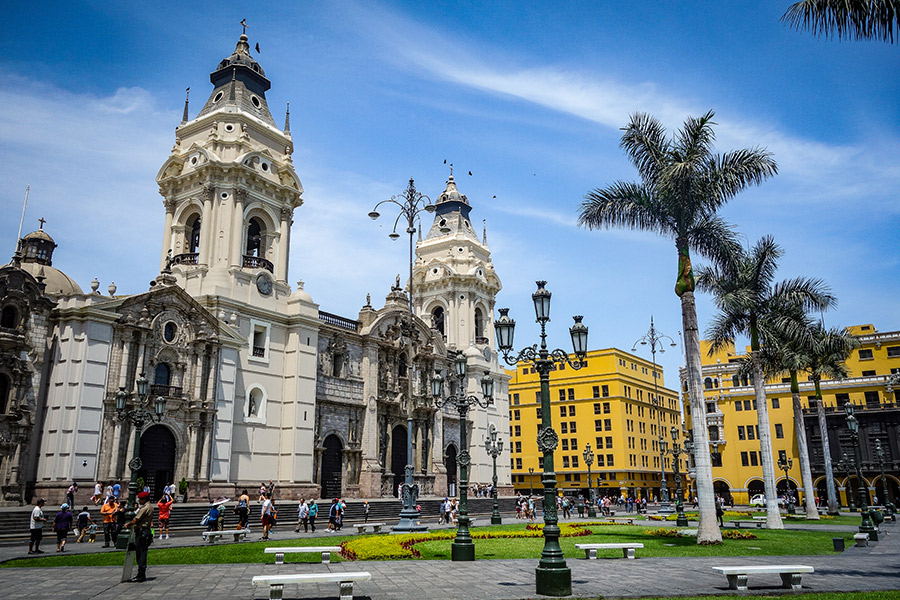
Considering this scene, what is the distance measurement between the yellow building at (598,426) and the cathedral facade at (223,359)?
2625 cm

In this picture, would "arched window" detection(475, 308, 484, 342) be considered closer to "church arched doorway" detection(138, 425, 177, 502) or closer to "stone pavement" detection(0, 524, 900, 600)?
"church arched doorway" detection(138, 425, 177, 502)

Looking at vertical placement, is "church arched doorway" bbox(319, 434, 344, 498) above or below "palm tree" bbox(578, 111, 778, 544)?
below

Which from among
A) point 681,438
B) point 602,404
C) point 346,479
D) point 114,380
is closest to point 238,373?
point 114,380

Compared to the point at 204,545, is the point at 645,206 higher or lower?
higher

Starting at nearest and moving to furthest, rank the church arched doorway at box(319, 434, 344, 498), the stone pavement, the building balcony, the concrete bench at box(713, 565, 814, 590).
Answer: the stone pavement, the concrete bench at box(713, 565, 814, 590), the building balcony, the church arched doorway at box(319, 434, 344, 498)

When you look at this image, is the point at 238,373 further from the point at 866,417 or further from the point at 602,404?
the point at 866,417

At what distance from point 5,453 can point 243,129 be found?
22.6 m

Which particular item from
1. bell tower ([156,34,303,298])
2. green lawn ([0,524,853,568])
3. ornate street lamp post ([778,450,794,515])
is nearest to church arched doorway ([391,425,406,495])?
bell tower ([156,34,303,298])

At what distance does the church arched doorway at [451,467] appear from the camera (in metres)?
53.4

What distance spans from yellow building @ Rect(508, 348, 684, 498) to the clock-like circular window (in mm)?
47487

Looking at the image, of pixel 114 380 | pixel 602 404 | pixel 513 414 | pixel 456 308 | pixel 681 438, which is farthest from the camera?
pixel 681 438

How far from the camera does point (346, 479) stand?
43344 mm

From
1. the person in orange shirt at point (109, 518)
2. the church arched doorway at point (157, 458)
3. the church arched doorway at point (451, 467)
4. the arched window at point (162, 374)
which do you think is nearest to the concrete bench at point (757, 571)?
the person in orange shirt at point (109, 518)

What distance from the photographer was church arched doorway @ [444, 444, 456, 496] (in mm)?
53438
